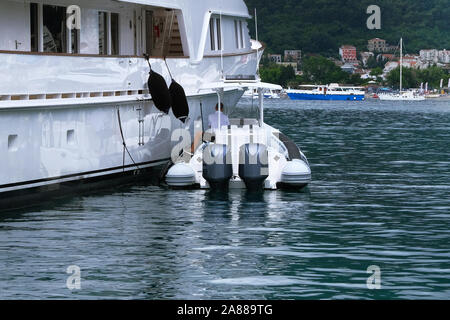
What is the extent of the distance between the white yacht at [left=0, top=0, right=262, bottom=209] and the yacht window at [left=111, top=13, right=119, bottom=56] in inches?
0.9

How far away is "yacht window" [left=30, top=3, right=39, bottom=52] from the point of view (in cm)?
1978

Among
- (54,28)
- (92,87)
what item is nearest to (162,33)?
(54,28)

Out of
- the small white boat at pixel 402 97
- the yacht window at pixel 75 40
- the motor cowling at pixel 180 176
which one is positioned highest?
the yacht window at pixel 75 40

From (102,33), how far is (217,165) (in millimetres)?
4630

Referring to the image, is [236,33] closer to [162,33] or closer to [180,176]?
[162,33]

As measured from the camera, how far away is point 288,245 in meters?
14.6

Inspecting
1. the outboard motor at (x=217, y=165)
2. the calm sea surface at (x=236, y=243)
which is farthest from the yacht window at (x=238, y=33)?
the outboard motor at (x=217, y=165)

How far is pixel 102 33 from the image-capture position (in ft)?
73.8

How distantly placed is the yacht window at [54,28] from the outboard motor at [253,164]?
4.34 m

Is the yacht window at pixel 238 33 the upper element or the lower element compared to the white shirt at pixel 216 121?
upper

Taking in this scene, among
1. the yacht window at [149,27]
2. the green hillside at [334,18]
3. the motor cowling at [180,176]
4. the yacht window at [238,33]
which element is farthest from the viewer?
the green hillside at [334,18]

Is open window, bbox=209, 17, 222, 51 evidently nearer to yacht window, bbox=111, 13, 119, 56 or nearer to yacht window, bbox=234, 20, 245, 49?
yacht window, bbox=234, 20, 245, 49

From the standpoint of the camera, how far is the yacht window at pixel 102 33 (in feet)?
73.4

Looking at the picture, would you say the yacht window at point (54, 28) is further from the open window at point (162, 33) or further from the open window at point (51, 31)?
the open window at point (162, 33)
